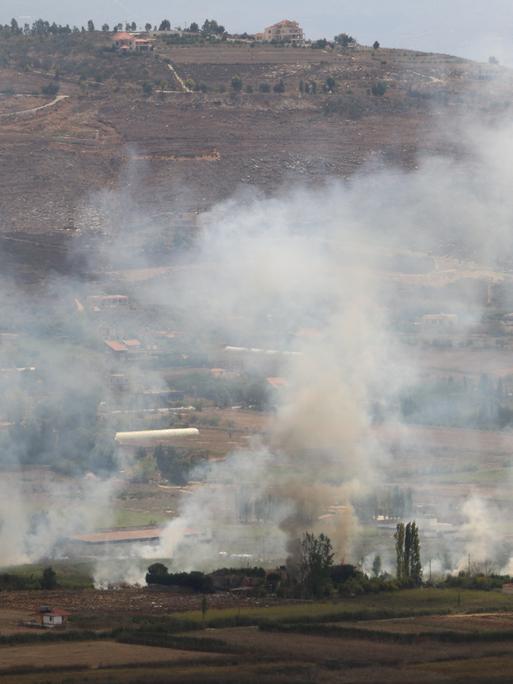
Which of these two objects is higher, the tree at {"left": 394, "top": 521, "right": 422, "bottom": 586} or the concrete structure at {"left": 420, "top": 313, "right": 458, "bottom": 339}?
the concrete structure at {"left": 420, "top": 313, "right": 458, "bottom": 339}

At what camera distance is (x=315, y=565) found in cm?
6750

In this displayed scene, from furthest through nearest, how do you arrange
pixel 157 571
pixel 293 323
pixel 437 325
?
pixel 437 325, pixel 293 323, pixel 157 571

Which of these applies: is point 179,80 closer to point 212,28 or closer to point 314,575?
point 212,28

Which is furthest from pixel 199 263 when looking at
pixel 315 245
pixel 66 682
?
pixel 66 682

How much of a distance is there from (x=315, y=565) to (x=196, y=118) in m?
60.7

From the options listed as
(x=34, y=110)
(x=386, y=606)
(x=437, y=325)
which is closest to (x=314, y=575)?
(x=386, y=606)

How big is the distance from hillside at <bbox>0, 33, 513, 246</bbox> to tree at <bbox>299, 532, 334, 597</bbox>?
46.8 meters

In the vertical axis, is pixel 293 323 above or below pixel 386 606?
above

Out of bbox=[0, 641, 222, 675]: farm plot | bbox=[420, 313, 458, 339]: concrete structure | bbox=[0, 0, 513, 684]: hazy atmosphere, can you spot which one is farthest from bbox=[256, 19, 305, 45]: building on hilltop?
bbox=[0, 641, 222, 675]: farm plot

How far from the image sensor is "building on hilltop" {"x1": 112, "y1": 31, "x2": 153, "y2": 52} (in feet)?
438

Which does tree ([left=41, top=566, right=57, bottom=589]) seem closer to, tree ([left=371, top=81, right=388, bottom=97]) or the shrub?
the shrub

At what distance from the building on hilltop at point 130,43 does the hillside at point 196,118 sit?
621 mm

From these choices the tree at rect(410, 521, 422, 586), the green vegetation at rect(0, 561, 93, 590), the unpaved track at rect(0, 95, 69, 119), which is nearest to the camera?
the green vegetation at rect(0, 561, 93, 590)

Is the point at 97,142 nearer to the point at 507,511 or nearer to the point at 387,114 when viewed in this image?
the point at 387,114
